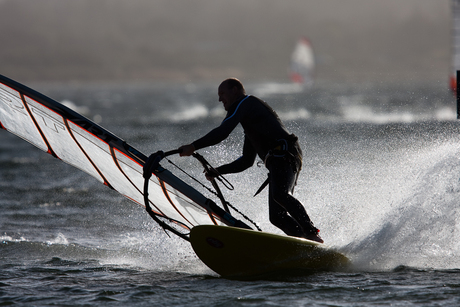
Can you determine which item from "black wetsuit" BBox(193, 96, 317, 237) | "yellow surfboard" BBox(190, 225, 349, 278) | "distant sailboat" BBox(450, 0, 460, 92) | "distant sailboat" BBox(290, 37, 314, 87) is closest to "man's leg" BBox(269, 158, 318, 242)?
"black wetsuit" BBox(193, 96, 317, 237)

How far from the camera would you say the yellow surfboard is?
13.3 feet

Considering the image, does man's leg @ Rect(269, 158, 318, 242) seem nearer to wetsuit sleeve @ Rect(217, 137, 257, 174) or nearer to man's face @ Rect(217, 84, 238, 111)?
wetsuit sleeve @ Rect(217, 137, 257, 174)

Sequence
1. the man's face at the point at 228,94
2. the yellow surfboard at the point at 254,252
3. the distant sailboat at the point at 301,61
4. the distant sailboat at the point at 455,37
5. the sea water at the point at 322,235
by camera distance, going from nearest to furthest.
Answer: the sea water at the point at 322,235
the yellow surfboard at the point at 254,252
the man's face at the point at 228,94
the distant sailboat at the point at 455,37
the distant sailboat at the point at 301,61

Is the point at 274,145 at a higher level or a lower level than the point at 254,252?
higher

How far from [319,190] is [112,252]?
259 centimetres

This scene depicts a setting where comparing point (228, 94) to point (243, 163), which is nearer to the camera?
point (228, 94)

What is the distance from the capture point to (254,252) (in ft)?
13.6

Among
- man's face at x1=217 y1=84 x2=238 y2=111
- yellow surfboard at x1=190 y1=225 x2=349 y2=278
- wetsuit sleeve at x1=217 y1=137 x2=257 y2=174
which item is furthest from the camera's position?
wetsuit sleeve at x1=217 y1=137 x2=257 y2=174

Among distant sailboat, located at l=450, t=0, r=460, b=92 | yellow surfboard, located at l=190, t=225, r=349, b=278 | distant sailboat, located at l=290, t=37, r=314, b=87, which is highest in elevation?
distant sailboat, located at l=290, t=37, r=314, b=87

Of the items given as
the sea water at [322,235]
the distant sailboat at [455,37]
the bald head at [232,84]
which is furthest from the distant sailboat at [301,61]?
the bald head at [232,84]

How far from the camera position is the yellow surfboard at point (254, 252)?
404 cm

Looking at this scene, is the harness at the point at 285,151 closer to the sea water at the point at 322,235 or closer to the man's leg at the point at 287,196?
the man's leg at the point at 287,196

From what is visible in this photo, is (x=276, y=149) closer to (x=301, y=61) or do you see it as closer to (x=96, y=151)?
(x=96, y=151)

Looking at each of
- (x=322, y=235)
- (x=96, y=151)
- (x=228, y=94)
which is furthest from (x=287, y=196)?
(x=96, y=151)
